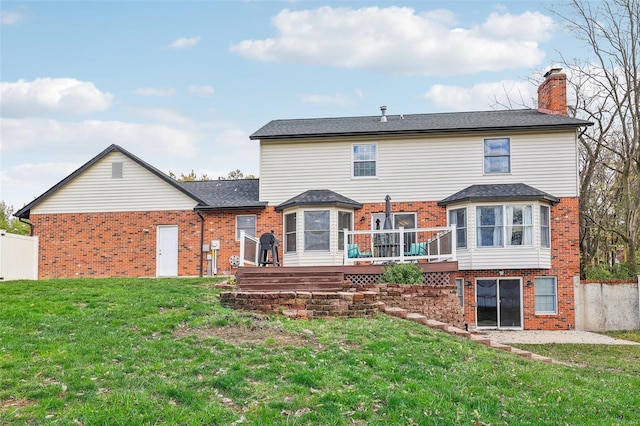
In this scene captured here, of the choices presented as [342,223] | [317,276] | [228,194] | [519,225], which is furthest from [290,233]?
[519,225]

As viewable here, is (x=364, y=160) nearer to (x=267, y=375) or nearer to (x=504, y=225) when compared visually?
(x=504, y=225)

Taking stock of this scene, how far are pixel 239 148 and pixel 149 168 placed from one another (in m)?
9.57

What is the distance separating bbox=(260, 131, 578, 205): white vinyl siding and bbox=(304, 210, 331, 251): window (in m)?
1.31

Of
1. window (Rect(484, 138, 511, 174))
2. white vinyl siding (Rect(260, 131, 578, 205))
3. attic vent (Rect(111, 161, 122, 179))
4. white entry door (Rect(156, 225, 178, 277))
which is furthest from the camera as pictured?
attic vent (Rect(111, 161, 122, 179))

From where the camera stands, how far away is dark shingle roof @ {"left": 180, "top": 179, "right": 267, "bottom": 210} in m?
20.8

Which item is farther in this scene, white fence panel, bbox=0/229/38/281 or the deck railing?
white fence panel, bbox=0/229/38/281

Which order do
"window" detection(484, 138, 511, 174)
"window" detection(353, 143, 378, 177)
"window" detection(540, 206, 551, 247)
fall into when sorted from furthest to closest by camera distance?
"window" detection(353, 143, 378, 177) → "window" detection(484, 138, 511, 174) → "window" detection(540, 206, 551, 247)

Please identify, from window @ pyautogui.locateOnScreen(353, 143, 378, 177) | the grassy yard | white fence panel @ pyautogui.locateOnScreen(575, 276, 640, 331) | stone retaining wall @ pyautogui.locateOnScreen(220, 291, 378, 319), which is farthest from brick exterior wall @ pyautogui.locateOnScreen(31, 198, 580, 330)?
→ the grassy yard

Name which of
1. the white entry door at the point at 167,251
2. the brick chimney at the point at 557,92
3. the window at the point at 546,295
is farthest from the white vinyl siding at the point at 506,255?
the white entry door at the point at 167,251

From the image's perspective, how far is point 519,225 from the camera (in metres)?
19.5

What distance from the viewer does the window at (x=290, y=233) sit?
67.2 feet

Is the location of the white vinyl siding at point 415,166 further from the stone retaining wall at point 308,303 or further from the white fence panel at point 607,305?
the stone retaining wall at point 308,303

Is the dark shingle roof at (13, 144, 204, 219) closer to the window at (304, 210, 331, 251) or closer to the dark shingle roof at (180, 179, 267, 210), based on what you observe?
the dark shingle roof at (180, 179, 267, 210)

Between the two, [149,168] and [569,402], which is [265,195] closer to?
[149,168]
